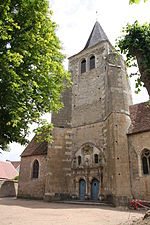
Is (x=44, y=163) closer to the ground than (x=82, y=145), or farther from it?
closer to the ground

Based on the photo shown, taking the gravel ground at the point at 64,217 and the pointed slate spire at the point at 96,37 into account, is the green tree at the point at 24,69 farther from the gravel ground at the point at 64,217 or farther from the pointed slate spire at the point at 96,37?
the pointed slate spire at the point at 96,37

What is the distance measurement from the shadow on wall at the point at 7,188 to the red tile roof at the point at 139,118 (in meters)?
17.5

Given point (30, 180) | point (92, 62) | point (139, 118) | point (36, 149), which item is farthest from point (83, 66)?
point (30, 180)

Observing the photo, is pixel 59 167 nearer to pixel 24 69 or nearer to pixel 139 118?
pixel 139 118

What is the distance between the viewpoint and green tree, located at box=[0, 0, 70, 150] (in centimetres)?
604

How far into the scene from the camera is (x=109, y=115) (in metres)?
15.4

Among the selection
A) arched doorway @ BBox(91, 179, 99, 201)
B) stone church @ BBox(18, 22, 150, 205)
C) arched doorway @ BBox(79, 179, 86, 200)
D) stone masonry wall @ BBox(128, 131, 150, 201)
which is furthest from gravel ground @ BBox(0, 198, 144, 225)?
arched doorway @ BBox(79, 179, 86, 200)

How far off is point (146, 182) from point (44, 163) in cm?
977

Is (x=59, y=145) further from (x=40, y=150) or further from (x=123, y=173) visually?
(x=123, y=173)

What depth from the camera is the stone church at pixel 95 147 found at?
13.0 m

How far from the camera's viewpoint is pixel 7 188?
22812mm

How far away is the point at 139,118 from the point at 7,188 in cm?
1862

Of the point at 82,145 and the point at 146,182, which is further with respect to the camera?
the point at 82,145

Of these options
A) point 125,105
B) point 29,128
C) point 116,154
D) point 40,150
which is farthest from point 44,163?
point 29,128
